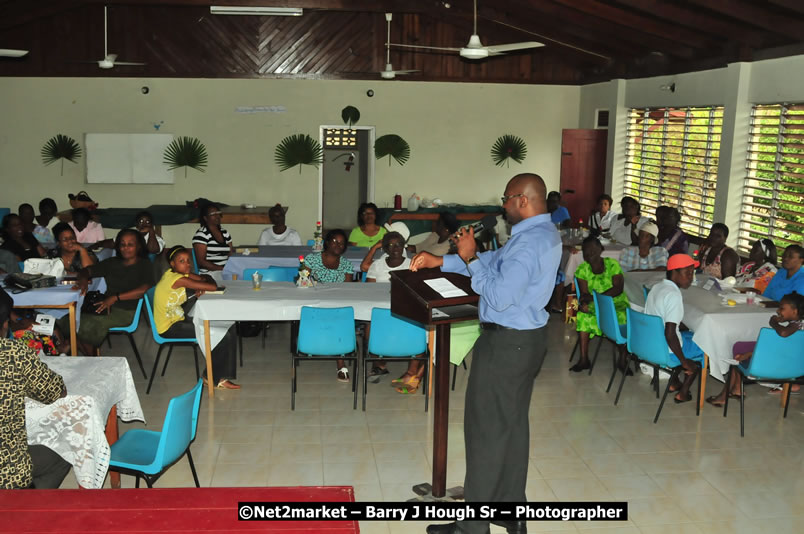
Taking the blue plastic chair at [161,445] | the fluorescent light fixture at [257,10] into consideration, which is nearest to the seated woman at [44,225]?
the fluorescent light fixture at [257,10]

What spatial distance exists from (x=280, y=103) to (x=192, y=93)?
4.86 feet

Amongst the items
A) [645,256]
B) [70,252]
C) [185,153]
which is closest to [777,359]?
[645,256]

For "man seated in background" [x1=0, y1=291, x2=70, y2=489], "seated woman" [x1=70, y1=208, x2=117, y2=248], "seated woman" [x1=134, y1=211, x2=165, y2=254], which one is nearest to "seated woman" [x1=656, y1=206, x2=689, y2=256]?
"seated woman" [x1=134, y1=211, x2=165, y2=254]

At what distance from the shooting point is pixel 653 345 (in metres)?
6.00

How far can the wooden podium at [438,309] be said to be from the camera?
3.61m

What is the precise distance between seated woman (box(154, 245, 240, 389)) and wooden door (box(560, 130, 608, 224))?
805cm

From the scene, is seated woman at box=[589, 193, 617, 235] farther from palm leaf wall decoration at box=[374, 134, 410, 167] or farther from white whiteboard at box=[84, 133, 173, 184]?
white whiteboard at box=[84, 133, 173, 184]

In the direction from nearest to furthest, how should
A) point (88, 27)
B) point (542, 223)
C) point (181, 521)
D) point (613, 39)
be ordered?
point (181, 521) < point (542, 223) < point (613, 39) < point (88, 27)

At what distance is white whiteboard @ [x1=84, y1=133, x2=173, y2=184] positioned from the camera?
13039mm

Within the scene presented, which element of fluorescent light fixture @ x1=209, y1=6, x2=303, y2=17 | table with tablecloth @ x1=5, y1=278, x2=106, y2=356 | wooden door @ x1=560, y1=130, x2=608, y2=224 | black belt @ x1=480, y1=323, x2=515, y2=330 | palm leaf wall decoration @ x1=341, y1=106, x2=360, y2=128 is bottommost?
table with tablecloth @ x1=5, y1=278, x2=106, y2=356

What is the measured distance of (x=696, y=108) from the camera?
33.2 ft

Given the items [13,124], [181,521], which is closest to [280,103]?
[13,124]

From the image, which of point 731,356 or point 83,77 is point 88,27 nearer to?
point 83,77

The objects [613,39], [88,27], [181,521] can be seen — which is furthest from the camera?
[88,27]
